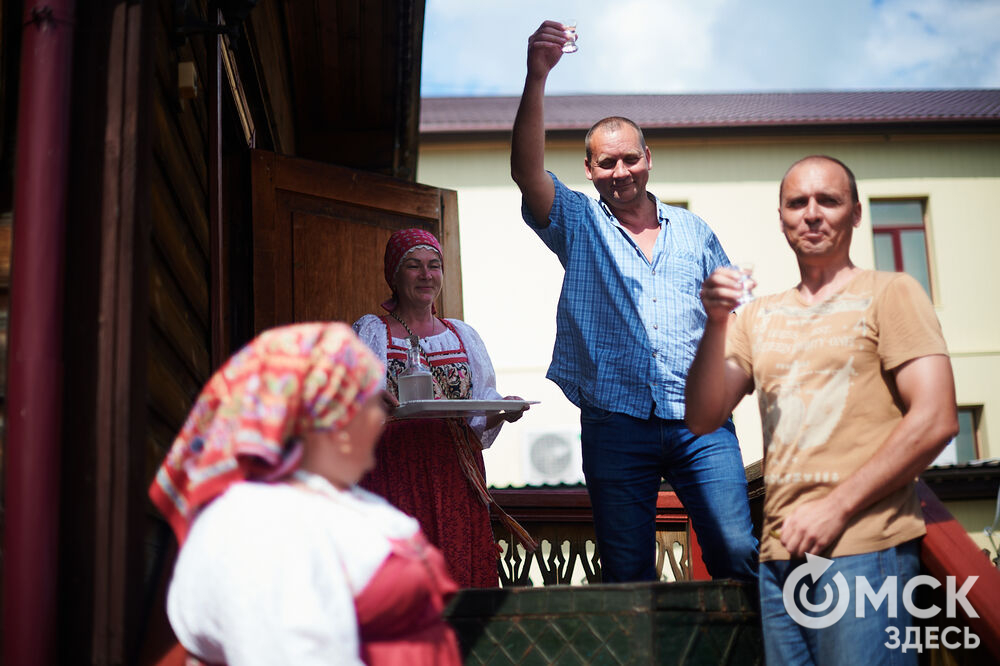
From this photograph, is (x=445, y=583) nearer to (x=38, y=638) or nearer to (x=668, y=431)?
(x=38, y=638)

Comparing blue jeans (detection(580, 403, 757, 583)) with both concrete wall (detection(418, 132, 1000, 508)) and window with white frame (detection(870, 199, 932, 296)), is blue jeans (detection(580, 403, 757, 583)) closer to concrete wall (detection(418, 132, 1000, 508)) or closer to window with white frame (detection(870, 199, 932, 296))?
concrete wall (detection(418, 132, 1000, 508))

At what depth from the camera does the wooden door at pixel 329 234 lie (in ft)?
16.0

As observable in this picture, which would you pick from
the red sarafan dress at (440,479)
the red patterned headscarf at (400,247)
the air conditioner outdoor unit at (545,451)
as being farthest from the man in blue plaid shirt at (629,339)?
the air conditioner outdoor unit at (545,451)

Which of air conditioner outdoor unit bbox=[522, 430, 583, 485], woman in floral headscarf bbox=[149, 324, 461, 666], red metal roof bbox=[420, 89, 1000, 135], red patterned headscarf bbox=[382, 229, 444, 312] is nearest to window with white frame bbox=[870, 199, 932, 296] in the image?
red metal roof bbox=[420, 89, 1000, 135]

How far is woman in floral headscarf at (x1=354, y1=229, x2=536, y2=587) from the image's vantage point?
13.5 feet

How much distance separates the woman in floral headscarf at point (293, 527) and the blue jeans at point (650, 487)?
1.43m

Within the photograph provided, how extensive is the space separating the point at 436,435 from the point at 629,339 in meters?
1.16

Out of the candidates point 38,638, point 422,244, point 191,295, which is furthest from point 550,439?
point 38,638

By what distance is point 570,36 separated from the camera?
3.29 meters

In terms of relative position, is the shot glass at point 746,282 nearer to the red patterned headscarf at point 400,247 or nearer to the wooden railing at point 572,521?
the red patterned headscarf at point 400,247

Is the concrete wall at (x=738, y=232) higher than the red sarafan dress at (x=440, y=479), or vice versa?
the concrete wall at (x=738, y=232)

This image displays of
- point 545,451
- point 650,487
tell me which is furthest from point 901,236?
point 650,487

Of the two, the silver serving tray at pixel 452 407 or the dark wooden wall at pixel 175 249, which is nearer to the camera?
the dark wooden wall at pixel 175 249

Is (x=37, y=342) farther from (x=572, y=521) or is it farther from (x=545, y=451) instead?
(x=545, y=451)
